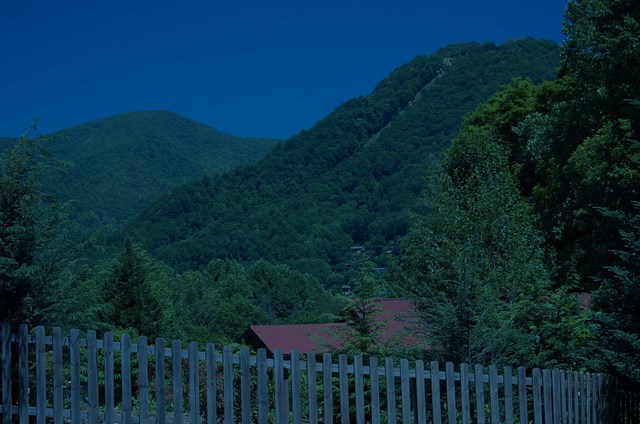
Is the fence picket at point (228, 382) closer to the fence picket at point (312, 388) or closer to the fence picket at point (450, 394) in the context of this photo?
the fence picket at point (312, 388)

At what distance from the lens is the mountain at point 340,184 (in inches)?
4633

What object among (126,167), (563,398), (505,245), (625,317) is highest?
(126,167)

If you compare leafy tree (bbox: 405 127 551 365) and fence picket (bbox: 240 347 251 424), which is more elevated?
leafy tree (bbox: 405 127 551 365)

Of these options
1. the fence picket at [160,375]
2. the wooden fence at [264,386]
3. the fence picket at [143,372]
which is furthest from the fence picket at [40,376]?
the fence picket at [160,375]

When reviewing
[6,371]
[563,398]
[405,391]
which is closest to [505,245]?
[563,398]

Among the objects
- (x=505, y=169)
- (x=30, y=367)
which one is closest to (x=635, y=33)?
(x=505, y=169)

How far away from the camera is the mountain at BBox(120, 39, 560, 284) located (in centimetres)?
11769

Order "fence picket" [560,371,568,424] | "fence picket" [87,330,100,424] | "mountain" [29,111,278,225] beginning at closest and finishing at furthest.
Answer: "fence picket" [87,330,100,424]
"fence picket" [560,371,568,424]
"mountain" [29,111,278,225]

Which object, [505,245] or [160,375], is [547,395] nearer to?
[160,375]

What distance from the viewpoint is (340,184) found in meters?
138

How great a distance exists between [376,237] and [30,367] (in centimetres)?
10560

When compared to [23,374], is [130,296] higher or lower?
lower

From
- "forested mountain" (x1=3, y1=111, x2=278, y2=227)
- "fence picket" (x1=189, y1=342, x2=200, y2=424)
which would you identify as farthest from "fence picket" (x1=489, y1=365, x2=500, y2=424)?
"forested mountain" (x1=3, y1=111, x2=278, y2=227)

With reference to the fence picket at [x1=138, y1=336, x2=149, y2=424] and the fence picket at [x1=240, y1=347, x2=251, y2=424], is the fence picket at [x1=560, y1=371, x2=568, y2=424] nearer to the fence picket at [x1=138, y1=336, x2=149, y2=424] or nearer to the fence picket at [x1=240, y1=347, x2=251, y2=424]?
the fence picket at [x1=240, y1=347, x2=251, y2=424]
